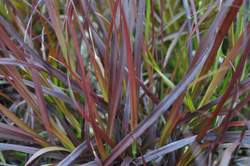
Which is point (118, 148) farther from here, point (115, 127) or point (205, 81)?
point (205, 81)

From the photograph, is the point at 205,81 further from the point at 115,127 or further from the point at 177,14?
the point at 177,14

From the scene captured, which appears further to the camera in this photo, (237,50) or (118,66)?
(118,66)

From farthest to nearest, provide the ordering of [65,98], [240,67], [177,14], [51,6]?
[177,14], [65,98], [51,6], [240,67]

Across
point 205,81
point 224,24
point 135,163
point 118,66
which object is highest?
point 224,24

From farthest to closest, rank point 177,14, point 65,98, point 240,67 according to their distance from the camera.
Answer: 1. point 177,14
2. point 65,98
3. point 240,67

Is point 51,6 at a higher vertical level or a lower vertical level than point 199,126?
higher

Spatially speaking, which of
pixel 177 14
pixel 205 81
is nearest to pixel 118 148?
pixel 205 81

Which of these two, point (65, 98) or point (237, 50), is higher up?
point (237, 50)

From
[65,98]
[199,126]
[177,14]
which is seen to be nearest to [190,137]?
[199,126]

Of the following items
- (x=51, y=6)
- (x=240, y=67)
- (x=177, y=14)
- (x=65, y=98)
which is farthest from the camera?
(x=177, y=14)
